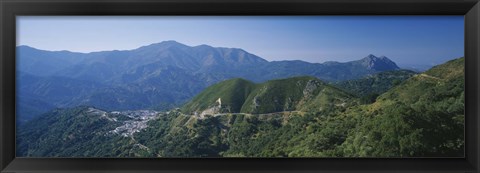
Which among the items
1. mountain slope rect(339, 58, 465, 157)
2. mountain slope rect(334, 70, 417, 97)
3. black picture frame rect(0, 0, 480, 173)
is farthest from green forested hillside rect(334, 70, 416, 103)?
black picture frame rect(0, 0, 480, 173)

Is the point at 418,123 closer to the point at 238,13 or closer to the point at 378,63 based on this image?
the point at 378,63

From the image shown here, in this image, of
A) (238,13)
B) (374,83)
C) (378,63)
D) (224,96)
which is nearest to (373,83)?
(374,83)

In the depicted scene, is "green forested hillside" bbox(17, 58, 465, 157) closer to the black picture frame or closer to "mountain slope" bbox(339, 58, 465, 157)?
"mountain slope" bbox(339, 58, 465, 157)

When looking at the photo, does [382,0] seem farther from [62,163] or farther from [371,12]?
[62,163]

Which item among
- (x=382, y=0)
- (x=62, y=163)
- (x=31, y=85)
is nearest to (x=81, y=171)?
(x=62, y=163)

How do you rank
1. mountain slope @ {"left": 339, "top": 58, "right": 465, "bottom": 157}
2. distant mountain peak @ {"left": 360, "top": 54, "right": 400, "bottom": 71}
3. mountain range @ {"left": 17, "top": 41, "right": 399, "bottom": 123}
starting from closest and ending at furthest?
mountain slope @ {"left": 339, "top": 58, "right": 465, "bottom": 157}, mountain range @ {"left": 17, "top": 41, "right": 399, "bottom": 123}, distant mountain peak @ {"left": 360, "top": 54, "right": 400, "bottom": 71}

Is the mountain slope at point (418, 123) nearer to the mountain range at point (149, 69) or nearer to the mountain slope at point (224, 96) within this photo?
the mountain range at point (149, 69)
